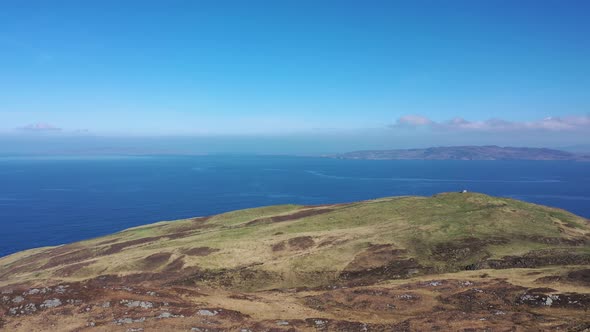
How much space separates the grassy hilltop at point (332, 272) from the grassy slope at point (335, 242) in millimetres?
364

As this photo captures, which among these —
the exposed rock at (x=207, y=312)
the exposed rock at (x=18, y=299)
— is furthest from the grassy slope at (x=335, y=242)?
the exposed rock at (x=18, y=299)

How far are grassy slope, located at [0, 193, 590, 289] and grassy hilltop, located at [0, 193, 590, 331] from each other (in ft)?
1.19

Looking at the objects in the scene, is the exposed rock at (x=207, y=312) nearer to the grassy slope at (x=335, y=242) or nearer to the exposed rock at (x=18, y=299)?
the exposed rock at (x=18, y=299)

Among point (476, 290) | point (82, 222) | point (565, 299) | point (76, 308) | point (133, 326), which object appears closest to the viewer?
point (133, 326)

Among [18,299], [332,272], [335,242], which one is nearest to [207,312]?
[18,299]

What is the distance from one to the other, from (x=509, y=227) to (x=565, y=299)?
37.9 metres

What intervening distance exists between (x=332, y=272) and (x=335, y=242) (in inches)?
464

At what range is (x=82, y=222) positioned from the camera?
187 meters

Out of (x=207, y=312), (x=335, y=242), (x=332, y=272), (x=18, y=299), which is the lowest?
(x=332, y=272)

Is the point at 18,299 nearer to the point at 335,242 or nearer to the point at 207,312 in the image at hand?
the point at 207,312

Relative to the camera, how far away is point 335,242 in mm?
71500

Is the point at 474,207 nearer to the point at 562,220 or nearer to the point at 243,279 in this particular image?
the point at 562,220


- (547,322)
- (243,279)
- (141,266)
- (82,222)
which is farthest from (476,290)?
(82,222)

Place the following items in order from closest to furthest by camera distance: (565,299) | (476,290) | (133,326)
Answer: (133,326) < (565,299) < (476,290)
